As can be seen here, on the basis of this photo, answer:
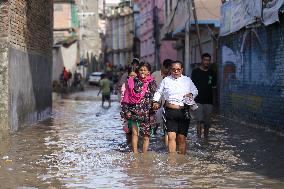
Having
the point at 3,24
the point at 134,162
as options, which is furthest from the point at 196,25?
the point at 134,162

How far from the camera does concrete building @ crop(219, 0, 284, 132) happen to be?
507 inches

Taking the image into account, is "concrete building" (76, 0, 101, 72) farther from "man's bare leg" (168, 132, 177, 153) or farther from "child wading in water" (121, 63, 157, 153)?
"man's bare leg" (168, 132, 177, 153)

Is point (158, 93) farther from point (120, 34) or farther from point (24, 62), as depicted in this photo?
point (120, 34)

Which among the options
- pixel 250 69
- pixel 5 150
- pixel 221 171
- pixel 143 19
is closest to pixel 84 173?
pixel 221 171

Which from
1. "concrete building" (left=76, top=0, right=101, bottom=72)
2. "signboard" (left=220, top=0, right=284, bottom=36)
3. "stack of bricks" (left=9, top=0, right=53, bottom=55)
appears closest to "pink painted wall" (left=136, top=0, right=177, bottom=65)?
"concrete building" (left=76, top=0, right=101, bottom=72)

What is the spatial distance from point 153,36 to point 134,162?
36101 mm

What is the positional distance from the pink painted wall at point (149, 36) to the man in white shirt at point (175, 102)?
3118 cm

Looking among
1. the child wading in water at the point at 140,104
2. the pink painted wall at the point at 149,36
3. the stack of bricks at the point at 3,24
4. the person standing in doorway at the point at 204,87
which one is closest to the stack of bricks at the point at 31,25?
the stack of bricks at the point at 3,24

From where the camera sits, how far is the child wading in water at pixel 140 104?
1009cm

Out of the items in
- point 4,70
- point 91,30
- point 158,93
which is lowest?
point 158,93

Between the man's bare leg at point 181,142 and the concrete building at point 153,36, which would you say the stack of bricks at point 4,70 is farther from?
the concrete building at point 153,36

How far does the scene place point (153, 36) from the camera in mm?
44906

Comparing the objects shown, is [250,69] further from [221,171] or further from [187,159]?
[221,171]

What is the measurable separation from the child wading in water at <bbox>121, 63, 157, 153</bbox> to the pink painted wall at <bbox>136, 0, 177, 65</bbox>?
30875mm
